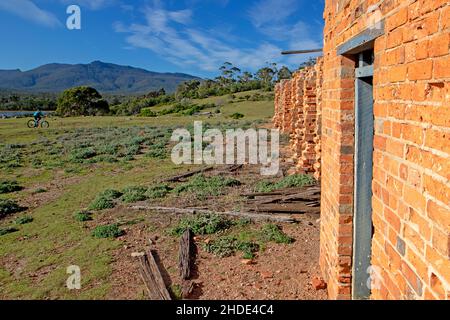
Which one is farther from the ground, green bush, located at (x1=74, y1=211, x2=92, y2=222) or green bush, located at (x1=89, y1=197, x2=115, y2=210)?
green bush, located at (x1=89, y1=197, x2=115, y2=210)

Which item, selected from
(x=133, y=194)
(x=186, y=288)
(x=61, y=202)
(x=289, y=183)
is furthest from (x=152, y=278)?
(x=61, y=202)

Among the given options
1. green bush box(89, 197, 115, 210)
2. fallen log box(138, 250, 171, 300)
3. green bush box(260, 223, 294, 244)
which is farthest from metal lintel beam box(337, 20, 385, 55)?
green bush box(89, 197, 115, 210)

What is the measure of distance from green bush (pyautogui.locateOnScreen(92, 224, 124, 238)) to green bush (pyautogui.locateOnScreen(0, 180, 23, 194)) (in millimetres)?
5716

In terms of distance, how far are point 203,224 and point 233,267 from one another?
1951mm

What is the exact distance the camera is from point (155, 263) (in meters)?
6.12

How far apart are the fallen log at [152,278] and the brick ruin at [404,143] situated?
240cm

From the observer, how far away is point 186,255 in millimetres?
6344

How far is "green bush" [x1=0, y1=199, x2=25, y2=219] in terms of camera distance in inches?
380

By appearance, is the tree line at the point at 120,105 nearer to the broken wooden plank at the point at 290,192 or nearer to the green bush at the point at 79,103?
the green bush at the point at 79,103

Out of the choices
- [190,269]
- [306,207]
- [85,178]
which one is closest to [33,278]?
[190,269]

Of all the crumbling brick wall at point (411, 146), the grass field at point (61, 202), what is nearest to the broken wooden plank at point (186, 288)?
the grass field at point (61, 202)

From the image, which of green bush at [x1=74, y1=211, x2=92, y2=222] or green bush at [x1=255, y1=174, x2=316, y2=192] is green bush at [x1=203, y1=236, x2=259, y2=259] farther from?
green bush at [x1=74, y1=211, x2=92, y2=222]

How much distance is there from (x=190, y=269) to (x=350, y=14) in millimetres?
4129

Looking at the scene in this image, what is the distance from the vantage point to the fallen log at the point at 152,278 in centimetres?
518
